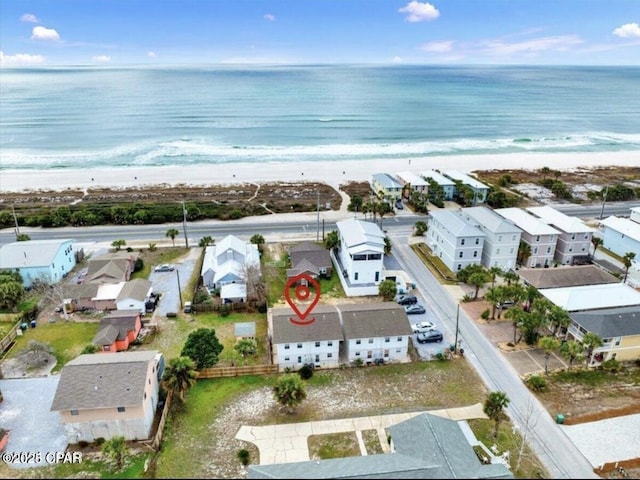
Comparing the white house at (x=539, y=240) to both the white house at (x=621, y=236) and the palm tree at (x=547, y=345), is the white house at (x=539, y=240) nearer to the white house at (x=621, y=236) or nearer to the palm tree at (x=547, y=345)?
the white house at (x=621, y=236)

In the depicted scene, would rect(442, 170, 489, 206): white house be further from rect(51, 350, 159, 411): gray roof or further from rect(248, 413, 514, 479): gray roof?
rect(51, 350, 159, 411): gray roof

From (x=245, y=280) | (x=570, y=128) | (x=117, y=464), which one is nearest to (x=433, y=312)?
(x=245, y=280)

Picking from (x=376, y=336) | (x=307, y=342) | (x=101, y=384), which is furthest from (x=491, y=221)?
(x=101, y=384)

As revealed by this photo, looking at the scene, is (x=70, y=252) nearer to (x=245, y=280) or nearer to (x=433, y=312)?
(x=245, y=280)

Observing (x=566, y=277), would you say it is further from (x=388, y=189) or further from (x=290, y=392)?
(x=388, y=189)

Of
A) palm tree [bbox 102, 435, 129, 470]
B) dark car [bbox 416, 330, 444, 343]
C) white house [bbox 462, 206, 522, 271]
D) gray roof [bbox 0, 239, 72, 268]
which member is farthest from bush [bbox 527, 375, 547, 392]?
gray roof [bbox 0, 239, 72, 268]

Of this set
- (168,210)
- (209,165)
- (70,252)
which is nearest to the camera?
(70,252)
